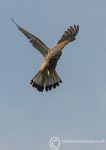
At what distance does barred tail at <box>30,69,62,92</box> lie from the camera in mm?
20969

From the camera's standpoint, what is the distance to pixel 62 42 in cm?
2289

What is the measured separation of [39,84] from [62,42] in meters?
2.88

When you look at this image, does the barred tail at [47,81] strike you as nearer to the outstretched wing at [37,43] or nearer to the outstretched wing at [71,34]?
the outstretched wing at [37,43]

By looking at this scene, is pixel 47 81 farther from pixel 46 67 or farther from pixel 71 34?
pixel 71 34

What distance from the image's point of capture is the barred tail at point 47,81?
2097 centimetres

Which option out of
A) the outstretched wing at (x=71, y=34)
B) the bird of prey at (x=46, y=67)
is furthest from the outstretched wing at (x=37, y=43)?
the outstretched wing at (x=71, y=34)

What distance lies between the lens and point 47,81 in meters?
21.2

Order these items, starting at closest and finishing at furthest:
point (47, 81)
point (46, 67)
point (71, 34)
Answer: point (46, 67) → point (47, 81) → point (71, 34)

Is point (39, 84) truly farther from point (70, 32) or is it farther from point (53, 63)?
point (70, 32)

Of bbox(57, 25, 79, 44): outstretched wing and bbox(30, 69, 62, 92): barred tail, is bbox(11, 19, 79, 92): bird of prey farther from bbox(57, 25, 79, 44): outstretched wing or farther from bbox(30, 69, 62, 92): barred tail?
bbox(57, 25, 79, 44): outstretched wing

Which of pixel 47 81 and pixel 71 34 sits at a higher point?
pixel 71 34

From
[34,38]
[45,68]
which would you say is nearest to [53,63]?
[45,68]

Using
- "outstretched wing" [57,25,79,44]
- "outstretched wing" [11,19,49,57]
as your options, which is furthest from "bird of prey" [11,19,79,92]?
"outstretched wing" [57,25,79,44]

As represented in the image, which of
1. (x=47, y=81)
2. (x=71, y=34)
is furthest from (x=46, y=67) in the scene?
(x=71, y=34)
